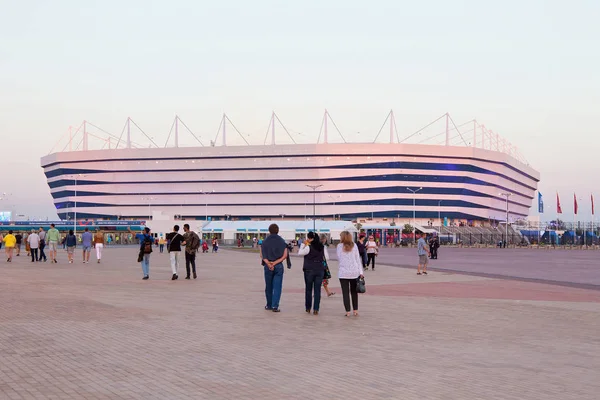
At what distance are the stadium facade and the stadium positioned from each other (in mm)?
216

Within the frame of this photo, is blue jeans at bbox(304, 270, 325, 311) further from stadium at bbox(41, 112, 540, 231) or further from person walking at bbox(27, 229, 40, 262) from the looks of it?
stadium at bbox(41, 112, 540, 231)

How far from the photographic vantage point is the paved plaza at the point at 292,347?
7.00 meters

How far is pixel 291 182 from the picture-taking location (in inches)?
6048

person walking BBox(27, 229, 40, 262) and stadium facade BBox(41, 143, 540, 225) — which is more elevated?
stadium facade BBox(41, 143, 540, 225)

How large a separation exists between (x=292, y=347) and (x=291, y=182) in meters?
144

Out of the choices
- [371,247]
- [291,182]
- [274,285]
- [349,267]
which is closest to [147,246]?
[274,285]

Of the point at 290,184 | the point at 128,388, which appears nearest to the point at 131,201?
the point at 290,184

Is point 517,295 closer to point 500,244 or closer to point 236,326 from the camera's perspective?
point 236,326

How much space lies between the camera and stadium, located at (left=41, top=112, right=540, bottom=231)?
149750 millimetres

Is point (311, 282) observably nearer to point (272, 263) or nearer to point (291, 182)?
point (272, 263)

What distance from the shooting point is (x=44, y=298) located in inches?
621

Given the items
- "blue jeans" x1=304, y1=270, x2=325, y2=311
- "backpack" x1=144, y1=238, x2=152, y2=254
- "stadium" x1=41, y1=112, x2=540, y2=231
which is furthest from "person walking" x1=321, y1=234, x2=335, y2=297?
"stadium" x1=41, y1=112, x2=540, y2=231

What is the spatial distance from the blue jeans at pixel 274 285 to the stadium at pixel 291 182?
410 ft

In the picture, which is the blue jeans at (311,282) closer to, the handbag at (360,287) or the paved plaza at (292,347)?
the paved plaza at (292,347)
